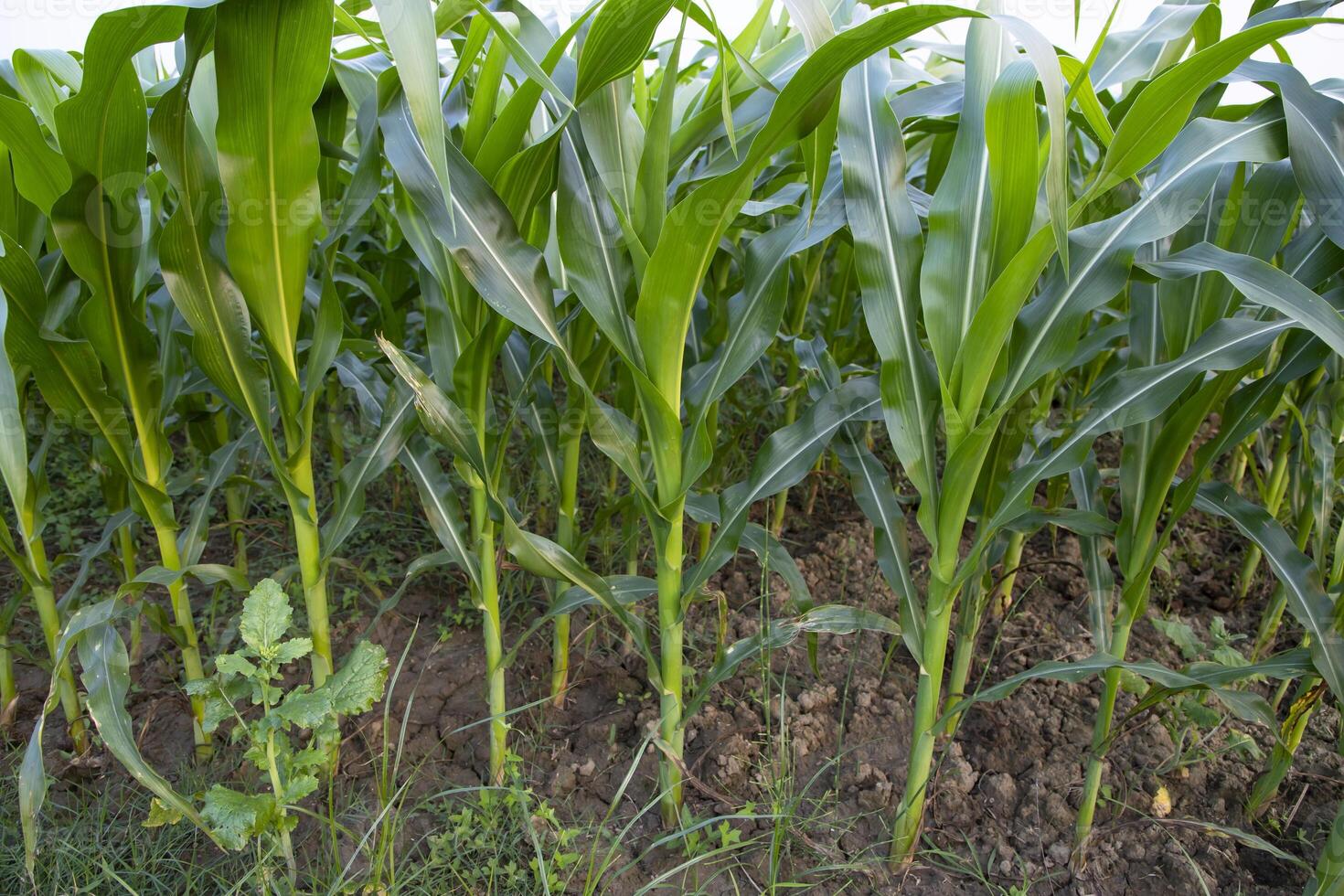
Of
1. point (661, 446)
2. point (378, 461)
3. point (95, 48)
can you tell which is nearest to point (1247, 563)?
point (661, 446)

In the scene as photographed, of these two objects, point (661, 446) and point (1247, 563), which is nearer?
point (661, 446)

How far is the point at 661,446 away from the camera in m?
1.12

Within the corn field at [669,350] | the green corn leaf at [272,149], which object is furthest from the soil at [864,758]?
the green corn leaf at [272,149]

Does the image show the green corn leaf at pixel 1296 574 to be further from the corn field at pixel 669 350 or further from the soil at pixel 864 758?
the soil at pixel 864 758

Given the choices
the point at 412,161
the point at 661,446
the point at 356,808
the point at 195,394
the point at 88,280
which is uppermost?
the point at 412,161

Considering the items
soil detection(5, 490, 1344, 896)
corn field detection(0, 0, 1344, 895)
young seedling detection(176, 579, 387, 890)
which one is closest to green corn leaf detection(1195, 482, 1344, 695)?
corn field detection(0, 0, 1344, 895)

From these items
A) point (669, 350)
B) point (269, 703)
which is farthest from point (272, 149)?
point (269, 703)

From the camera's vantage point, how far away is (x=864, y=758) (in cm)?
150

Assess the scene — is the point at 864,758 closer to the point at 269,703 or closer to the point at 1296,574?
the point at 1296,574

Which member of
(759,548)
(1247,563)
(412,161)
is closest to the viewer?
(412,161)

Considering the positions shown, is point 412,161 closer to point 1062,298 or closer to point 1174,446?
point 1062,298

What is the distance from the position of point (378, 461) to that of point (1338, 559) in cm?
138

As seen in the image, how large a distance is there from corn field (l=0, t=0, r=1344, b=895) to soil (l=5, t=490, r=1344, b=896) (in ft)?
0.04

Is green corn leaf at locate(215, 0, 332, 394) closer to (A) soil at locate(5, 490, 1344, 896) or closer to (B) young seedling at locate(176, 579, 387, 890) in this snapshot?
(B) young seedling at locate(176, 579, 387, 890)
